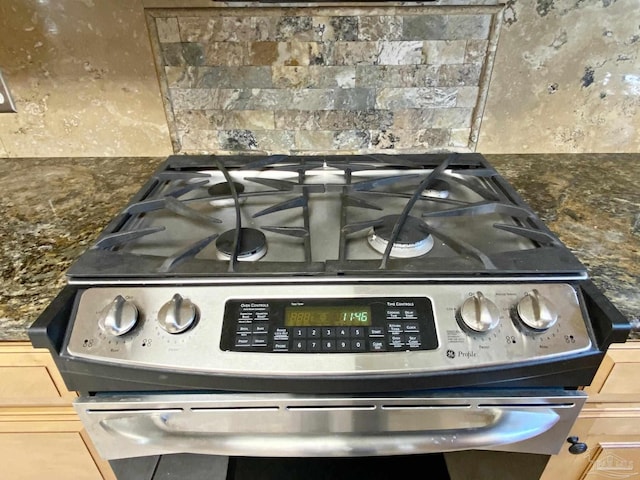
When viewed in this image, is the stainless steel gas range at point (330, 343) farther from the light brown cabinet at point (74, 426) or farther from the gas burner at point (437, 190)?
the gas burner at point (437, 190)

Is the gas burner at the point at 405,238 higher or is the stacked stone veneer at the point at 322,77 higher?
the stacked stone veneer at the point at 322,77

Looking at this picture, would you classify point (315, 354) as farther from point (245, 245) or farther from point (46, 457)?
point (46, 457)

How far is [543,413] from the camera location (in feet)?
2.07

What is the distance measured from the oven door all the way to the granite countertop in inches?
6.9

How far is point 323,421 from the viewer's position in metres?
0.63

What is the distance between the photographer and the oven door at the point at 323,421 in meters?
0.61

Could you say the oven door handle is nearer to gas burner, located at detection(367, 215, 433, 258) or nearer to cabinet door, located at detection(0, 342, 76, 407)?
cabinet door, located at detection(0, 342, 76, 407)

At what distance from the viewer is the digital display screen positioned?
0.59 metres

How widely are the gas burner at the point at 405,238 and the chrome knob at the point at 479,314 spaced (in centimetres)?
13

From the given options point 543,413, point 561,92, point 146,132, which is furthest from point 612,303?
point 146,132

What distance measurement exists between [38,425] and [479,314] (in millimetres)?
731

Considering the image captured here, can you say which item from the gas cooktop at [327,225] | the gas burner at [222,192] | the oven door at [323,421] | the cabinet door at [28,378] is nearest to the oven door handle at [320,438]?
the oven door at [323,421]

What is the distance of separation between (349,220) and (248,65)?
A: 0.47 metres

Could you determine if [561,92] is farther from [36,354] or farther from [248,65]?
[36,354]
